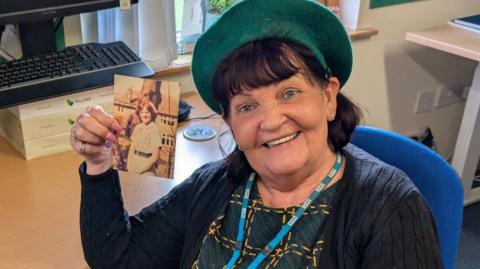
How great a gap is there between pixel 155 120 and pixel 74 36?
0.76 meters

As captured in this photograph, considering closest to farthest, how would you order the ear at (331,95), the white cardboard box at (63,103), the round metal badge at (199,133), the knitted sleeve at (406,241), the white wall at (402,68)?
the knitted sleeve at (406,241) < the ear at (331,95) < the white cardboard box at (63,103) < the round metal badge at (199,133) < the white wall at (402,68)

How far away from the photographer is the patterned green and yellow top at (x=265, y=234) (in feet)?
3.39

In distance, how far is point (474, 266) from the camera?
226 cm

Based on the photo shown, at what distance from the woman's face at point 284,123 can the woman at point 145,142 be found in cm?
15

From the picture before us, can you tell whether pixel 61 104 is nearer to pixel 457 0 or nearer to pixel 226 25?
pixel 226 25

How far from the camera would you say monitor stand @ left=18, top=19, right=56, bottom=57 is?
62.3 inches

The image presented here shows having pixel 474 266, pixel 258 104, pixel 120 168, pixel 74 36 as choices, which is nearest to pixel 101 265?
pixel 120 168

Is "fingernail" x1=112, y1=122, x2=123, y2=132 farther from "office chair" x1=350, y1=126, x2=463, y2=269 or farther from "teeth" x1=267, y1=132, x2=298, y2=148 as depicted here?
"office chair" x1=350, y1=126, x2=463, y2=269

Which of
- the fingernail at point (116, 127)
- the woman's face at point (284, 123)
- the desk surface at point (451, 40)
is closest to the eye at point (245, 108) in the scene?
the woman's face at point (284, 123)

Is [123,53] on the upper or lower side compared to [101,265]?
upper

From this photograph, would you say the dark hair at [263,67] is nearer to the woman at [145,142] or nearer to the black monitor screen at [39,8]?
the woman at [145,142]

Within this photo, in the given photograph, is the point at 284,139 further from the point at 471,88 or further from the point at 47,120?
the point at 471,88

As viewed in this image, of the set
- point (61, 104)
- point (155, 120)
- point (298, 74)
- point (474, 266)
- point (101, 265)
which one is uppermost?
point (298, 74)

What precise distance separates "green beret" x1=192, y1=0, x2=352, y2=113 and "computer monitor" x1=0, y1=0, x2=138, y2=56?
0.63 m
